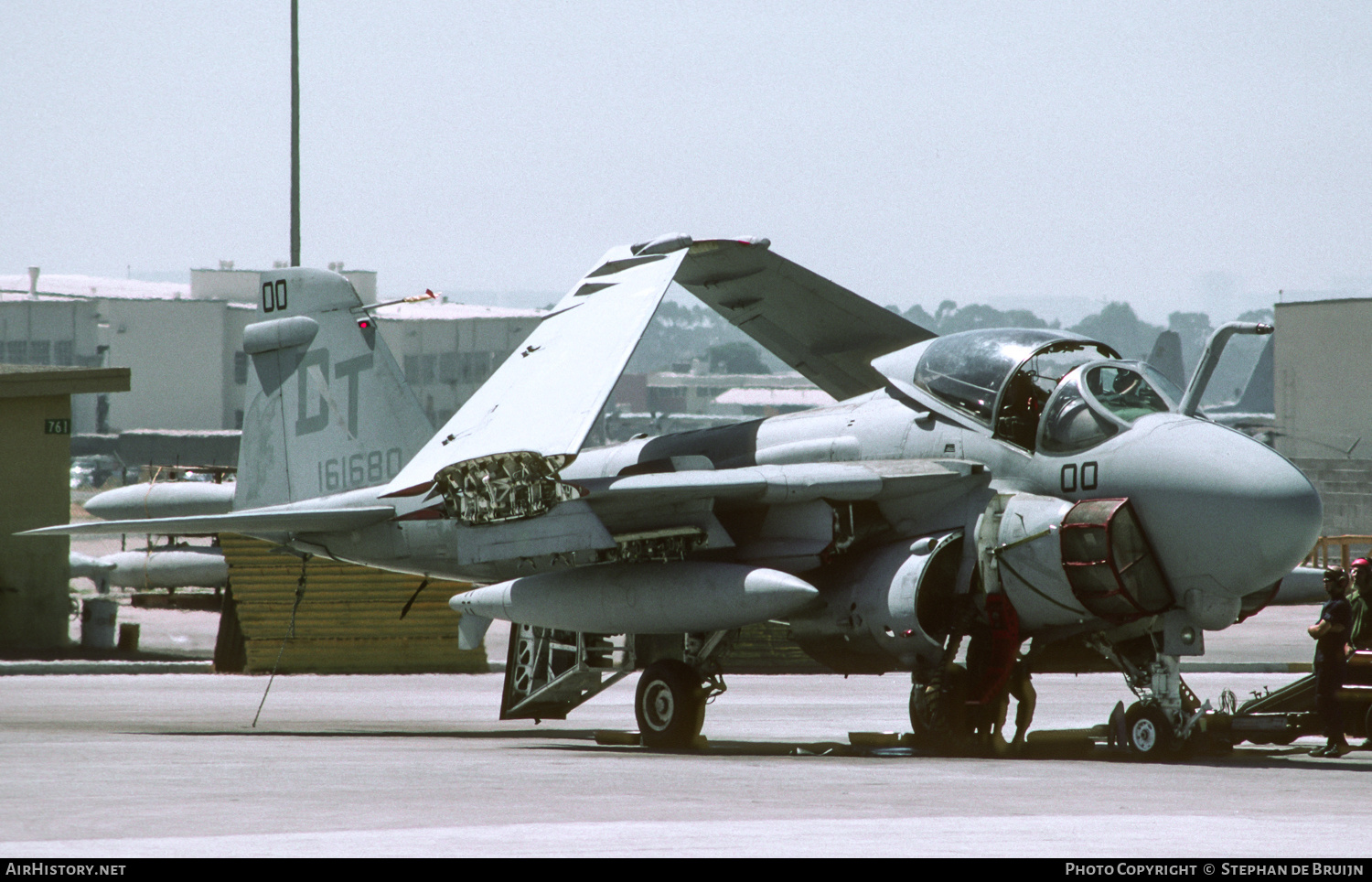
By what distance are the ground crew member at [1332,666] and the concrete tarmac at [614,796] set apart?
371 mm

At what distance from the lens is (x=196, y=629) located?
114ft

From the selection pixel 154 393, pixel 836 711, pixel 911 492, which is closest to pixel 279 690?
pixel 836 711

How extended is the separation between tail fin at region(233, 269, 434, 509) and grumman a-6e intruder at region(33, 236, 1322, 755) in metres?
1.00

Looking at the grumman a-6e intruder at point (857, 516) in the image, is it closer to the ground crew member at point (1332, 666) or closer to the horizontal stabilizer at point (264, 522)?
the horizontal stabilizer at point (264, 522)

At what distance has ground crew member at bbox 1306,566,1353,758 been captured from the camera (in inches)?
508

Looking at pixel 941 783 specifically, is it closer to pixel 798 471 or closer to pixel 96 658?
pixel 798 471

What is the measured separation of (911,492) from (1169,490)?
228 centimetres

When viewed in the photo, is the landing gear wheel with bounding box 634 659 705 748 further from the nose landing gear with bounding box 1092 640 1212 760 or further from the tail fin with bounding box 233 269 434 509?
the tail fin with bounding box 233 269 434 509

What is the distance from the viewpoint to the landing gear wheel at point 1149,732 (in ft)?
39.6

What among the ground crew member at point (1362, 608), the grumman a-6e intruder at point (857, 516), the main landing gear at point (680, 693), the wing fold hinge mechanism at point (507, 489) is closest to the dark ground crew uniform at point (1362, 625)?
the ground crew member at point (1362, 608)

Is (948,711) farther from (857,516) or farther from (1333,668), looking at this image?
(1333,668)

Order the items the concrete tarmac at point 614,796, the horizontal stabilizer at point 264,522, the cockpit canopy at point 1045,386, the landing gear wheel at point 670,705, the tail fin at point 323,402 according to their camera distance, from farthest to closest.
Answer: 1. the tail fin at point 323,402
2. the horizontal stabilizer at point 264,522
3. the landing gear wheel at point 670,705
4. the cockpit canopy at point 1045,386
5. the concrete tarmac at point 614,796

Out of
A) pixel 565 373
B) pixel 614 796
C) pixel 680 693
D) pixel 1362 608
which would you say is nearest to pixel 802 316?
pixel 565 373

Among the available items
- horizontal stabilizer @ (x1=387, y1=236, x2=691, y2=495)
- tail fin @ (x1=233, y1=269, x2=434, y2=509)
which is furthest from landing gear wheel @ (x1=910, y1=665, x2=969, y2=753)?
tail fin @ (x1=233, y1=269, x2=434, y2=509)
